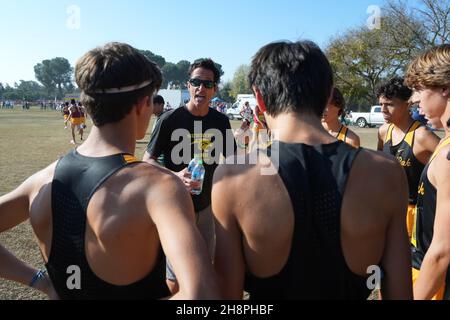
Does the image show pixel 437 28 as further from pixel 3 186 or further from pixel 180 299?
pixel 180 299

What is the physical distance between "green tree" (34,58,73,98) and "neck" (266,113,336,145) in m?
126

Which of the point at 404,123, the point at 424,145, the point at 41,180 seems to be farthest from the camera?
the point at 404,123

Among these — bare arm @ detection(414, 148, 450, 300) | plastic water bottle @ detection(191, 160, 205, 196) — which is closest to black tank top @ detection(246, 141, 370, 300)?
bare arm @ detection(414, 148, 450, 300)

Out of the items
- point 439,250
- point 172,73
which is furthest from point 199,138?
point 172,73

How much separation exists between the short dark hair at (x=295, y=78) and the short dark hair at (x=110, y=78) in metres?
0.54

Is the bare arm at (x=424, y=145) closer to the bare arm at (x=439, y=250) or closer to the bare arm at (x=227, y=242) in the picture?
the bare arm at (x=439, y=250)

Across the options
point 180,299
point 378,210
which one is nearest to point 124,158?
point 180,299

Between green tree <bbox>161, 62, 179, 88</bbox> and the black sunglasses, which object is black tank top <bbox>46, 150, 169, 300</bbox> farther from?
green tree <bbox>161, 62, 179, 88</bbox>

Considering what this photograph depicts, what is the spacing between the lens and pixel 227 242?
1.52m

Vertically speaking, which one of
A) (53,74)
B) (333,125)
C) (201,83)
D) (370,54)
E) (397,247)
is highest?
(53,74)

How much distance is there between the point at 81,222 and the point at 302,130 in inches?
38.3

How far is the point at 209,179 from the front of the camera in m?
3.99

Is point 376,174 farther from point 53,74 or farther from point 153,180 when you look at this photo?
point 53,74

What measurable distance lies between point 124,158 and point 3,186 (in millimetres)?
8008
